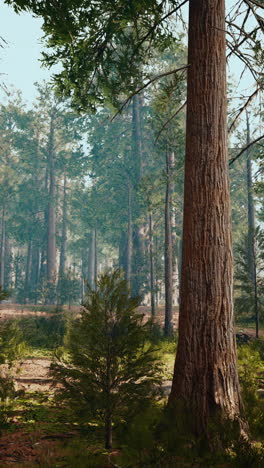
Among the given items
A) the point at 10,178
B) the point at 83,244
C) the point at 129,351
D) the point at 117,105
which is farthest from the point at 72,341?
the point at 83,244

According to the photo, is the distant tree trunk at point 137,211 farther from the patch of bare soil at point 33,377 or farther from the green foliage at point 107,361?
Answer: the green foliage at point 107,361

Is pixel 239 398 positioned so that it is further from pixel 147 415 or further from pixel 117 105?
pixel 117 105

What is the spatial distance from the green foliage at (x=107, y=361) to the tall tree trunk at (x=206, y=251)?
60cm

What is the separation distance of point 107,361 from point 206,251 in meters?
1.85

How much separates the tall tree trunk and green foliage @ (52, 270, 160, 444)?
0.60 metres

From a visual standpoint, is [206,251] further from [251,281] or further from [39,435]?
[251,281]

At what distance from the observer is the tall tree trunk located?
4.50 m

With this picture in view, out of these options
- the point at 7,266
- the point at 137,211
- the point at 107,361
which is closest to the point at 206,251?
the point at 107,361

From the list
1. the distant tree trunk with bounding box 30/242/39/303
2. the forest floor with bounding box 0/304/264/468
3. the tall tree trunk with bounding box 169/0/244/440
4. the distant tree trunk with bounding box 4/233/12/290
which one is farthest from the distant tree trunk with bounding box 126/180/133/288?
the tall tree trunk with bounding box 169/0/244/440

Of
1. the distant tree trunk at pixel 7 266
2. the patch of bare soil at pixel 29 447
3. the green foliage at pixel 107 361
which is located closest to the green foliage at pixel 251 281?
the green foliage at pixel 107 361

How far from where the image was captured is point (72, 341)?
4348 mm

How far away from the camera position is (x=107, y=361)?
426 cm

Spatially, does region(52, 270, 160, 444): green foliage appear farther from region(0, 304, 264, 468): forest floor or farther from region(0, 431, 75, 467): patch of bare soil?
region(0, 431, 75, 467): patch of bare soil

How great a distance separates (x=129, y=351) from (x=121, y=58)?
229 inches
